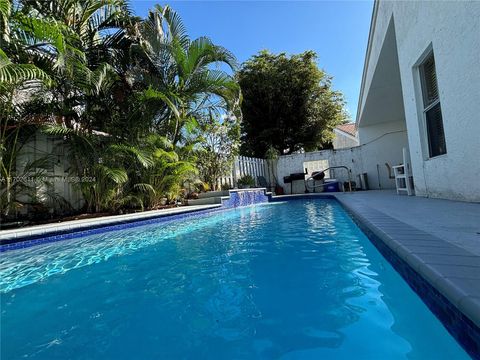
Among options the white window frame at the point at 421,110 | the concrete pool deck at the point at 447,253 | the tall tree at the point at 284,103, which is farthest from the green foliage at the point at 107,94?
the tall tree at the point at 284,103

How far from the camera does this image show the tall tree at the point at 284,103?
16.0m

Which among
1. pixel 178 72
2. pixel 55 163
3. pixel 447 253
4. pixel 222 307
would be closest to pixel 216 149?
pixel 178 72

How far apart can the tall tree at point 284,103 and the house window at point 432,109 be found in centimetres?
1110

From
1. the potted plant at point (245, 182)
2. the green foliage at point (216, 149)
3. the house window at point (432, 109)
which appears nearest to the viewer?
the house window at point (432, 109)

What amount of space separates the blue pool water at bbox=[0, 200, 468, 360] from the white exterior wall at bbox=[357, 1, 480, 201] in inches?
73.2

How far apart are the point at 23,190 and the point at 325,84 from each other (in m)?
16.6

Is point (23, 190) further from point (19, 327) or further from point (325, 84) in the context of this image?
point (325, 84)

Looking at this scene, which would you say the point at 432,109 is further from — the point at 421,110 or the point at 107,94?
the point at 107,94

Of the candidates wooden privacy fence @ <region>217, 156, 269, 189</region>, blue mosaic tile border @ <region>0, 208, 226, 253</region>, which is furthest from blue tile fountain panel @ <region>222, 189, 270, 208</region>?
blue mosaic tile border @ <region>0, 208, 226, 253</region>

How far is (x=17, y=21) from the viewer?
423cm

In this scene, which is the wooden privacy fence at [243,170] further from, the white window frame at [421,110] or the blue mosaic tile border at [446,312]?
the blue mosaic tile border at [446,312]

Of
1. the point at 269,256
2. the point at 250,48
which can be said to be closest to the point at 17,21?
the point at 269,256

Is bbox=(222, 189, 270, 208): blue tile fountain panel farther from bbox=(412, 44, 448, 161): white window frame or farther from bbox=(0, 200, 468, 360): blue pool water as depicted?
bbox=(0, 200, 468, 360): blue pool water

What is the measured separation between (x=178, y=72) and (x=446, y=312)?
8.01 m
